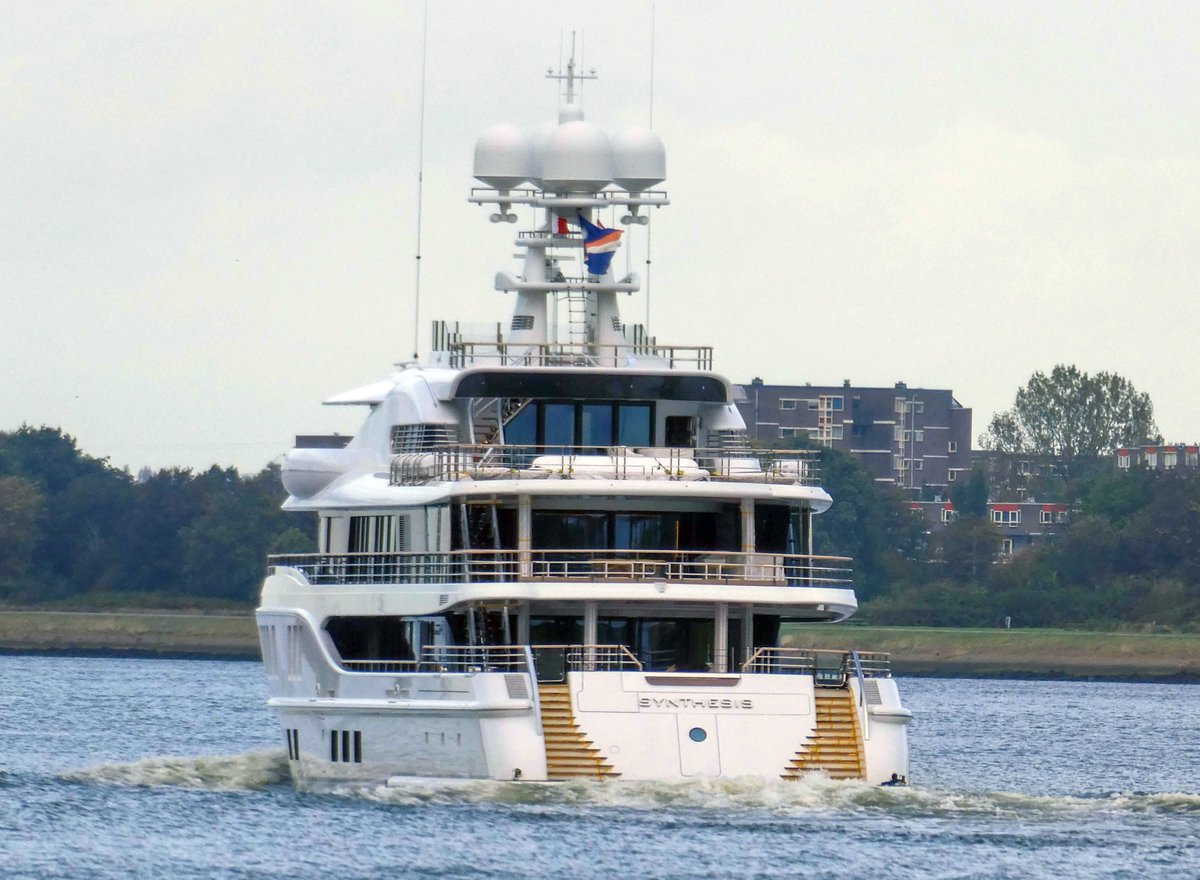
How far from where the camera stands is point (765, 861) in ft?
127

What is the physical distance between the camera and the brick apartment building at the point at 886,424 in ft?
606

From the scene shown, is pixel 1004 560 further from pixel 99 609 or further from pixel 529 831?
pixel 529 831

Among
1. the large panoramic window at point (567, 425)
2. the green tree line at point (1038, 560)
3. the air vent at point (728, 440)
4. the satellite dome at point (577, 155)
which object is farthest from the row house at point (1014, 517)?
the large panoramic window at point (567, 425)

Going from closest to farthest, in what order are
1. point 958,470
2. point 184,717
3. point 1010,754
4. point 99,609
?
point 1010,754 → point 184,717 → point 99,609 → point 958,470

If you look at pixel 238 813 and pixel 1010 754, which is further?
pixel 1010 754

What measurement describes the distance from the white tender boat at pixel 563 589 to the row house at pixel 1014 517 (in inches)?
4627

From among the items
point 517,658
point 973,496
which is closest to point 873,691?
point 517,658

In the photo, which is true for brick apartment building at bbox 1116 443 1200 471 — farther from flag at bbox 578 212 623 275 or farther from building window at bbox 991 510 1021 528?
flag at bbox 578 212 623 275

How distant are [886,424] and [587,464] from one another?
14552 cm

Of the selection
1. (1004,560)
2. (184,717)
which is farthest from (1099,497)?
(184,717)

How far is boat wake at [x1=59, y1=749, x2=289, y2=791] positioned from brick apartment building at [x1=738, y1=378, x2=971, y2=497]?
130008 millimetres

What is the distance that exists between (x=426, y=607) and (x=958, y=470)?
496ft

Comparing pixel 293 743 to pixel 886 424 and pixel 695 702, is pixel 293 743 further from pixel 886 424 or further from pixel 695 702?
pixel 886 424

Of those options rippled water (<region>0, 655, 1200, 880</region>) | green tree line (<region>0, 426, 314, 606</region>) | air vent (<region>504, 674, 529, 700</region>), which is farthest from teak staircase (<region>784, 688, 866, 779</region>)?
green tree line (<region>0, 426, 314, 606</region>)
